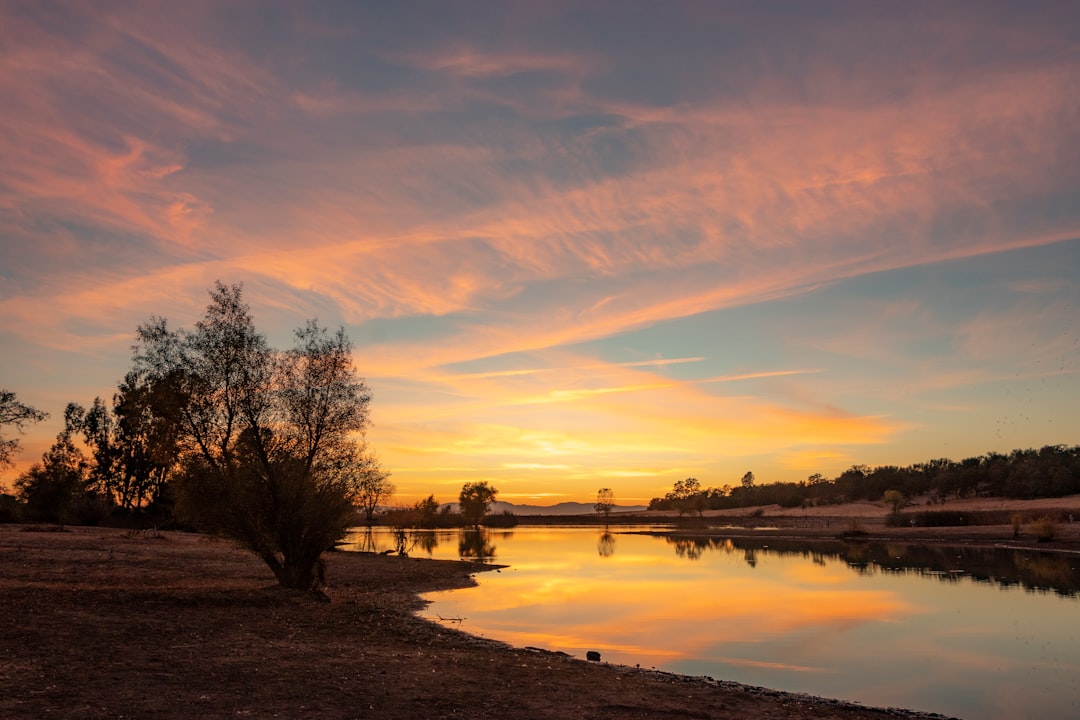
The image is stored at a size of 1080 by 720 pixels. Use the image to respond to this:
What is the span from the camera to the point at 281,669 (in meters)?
15.5

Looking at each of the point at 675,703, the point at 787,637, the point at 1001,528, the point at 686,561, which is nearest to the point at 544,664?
the point at 675,703

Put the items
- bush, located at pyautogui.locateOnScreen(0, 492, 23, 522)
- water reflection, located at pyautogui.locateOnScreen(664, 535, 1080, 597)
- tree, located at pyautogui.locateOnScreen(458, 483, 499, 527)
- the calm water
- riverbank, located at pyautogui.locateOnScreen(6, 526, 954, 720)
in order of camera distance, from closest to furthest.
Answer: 1. riverbank, located at pyautogui.locateOnScreen(6, 526, 954, 720)
2. the calm water
3. water reflection, located at pyautogui.locateOnScreen(664, 535, 1080, 597)
4. bush, located at pyautogui.locateOnScreen(0, 492, 23, 522)
5. tree, located at pyautogui.locateOnScreen(458, 483, 499, 527)

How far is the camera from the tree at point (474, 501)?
17712 centimetres

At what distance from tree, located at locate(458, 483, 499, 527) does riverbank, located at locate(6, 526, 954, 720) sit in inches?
5961

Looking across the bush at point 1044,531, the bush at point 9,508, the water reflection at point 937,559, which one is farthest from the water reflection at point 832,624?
the bush at point 9,508

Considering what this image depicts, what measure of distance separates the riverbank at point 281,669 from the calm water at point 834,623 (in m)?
3.94

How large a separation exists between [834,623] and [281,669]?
2352 cm

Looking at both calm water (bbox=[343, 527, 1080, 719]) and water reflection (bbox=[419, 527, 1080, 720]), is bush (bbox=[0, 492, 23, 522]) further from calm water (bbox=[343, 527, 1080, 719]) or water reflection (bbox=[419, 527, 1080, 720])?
water reflection (bbox=[419, 527, 1080, 720])

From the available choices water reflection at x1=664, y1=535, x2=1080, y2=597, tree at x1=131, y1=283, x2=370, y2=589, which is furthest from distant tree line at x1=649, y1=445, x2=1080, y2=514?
tree at x1=131, y1=283, x2=370, y2=589

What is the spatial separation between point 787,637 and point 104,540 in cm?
4657

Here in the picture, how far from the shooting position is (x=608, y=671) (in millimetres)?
18422

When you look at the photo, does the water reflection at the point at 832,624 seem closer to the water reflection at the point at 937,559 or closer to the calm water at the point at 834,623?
the calm water at the point at 834,623

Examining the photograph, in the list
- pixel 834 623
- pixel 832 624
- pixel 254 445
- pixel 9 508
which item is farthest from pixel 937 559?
pixel 9 508

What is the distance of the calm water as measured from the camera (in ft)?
64.0
